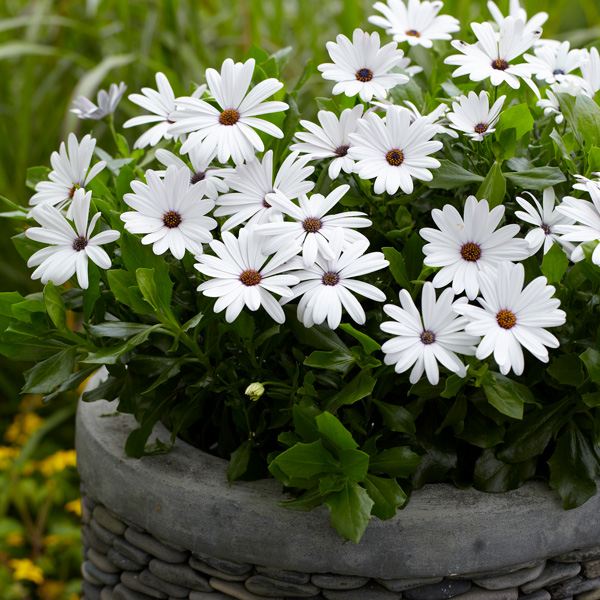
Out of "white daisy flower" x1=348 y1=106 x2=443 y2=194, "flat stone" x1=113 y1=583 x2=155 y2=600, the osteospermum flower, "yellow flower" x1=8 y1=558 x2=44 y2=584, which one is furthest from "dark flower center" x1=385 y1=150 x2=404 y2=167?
"yellow flower" x1=8 y1=558 x2=44 y2=584

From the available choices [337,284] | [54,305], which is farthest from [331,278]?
[54,305]

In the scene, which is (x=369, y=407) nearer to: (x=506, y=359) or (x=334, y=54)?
(x=506, y=359)

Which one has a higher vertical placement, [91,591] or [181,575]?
[181,575]

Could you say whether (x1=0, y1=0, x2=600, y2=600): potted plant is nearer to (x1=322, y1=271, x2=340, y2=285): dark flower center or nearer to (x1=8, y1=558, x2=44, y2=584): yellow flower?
(x1=322, y1=271, x2=340, y2=285): dark flower center

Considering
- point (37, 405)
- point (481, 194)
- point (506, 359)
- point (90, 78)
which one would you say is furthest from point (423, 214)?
point (37, 405)

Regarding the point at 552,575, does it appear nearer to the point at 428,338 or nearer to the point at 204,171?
the point at 428,338

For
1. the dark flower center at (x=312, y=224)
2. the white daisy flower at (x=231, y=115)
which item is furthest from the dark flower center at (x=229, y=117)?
the dark flower center at (x=312, y=224)

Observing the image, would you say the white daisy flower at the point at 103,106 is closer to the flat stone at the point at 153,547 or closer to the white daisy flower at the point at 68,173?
the white daisy flower at the point at 68,173
